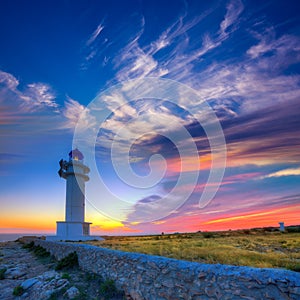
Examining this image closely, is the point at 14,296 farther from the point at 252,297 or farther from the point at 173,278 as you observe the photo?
the point at 252,297

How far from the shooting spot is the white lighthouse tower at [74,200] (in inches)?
Answer: 1319

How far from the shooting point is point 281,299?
13.5 feet

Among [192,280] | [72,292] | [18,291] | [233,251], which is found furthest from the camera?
[233,251]

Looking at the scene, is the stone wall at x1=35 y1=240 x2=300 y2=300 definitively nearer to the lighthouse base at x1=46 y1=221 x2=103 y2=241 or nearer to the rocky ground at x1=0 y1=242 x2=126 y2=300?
the rocky ground at x1=0 y1=242 x2=126 y2=300

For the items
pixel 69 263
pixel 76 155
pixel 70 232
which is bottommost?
pixel 69 263

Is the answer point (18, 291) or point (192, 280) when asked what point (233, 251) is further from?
point (18, 291)

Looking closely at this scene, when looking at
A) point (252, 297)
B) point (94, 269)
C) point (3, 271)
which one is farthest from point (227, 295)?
point (3, 271)

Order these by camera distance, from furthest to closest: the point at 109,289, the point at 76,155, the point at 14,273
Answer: the point at 76,155 → the point at 14,273 → the point at 109,289

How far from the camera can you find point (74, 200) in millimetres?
36156

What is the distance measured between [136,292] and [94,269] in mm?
4292

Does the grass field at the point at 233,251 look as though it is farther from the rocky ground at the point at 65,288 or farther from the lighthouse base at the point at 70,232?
the lighthouse base at the point at 70,232

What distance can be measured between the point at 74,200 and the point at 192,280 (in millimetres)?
33008

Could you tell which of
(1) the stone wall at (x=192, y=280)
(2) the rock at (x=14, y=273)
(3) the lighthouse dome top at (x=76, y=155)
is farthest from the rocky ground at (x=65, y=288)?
(3) the lighthouse dome top at (x=76, y=155)

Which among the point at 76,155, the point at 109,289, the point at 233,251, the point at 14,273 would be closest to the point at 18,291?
the point at 14,273
